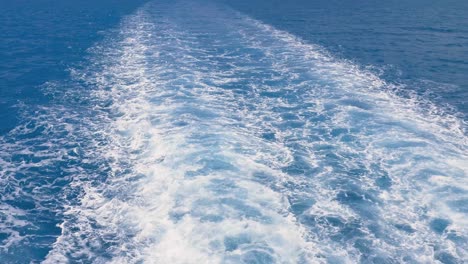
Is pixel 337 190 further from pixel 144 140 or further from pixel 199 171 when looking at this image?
pixel 144 140

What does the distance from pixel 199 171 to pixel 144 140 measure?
321cm

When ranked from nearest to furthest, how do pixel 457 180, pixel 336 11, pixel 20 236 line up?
pixel 20 236, pixel 457 180, pixel 336 11

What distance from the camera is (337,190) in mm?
9945

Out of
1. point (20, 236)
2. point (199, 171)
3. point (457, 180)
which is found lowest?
point (20, 236)

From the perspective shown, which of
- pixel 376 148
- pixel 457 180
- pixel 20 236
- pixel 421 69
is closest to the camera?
pixel 20 236

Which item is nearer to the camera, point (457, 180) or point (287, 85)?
point (457, 180)

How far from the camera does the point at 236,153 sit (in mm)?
11617

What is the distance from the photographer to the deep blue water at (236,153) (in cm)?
838

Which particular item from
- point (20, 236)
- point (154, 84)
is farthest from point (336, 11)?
point (20, 236)

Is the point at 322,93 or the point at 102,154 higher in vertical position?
the point at 322,93

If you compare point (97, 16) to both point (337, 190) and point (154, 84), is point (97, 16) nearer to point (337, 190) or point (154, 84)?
point (154, 84)

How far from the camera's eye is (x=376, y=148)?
1173cm

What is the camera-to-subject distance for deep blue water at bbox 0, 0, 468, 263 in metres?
8.38

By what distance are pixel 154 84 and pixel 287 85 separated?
6686 millimetres
